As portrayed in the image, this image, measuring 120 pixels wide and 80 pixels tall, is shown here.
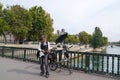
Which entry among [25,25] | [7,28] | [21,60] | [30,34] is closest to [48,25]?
[30,34]

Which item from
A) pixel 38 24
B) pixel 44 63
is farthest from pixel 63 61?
pixel 38 24

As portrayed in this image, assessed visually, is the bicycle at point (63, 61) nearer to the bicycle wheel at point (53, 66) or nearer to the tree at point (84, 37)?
the bicycle wheel at point (53, 66)

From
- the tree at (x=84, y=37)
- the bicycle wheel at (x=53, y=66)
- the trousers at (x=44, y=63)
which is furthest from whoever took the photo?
the tree at (x=84, y=37)

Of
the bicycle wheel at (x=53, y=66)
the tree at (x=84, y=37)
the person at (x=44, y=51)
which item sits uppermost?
the tree at (x=84, y=37)

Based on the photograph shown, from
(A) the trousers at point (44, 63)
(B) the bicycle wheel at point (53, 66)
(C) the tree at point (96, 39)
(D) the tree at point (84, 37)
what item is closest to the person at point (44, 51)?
(A) the trousers at point (44, 63)

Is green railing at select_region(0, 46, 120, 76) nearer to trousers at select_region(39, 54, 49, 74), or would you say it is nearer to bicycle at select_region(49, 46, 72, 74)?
bicycle at select_region(49, 46, 72, 74)

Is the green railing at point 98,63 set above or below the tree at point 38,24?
below

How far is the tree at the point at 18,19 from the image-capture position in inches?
1640

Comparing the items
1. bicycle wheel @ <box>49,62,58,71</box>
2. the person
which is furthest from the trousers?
bicycle wheel @ <box>49,62,58,71</box>

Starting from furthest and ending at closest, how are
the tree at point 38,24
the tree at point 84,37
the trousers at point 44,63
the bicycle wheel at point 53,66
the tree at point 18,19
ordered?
the tree at point 84,37 → the tree at point 38,24 → the tree at point 18,19 → the bicycle wheel at point 53,66 → the trousers at point 44,63

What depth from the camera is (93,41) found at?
96625 millimetres

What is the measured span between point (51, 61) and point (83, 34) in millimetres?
100719

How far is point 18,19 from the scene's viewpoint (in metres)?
43.2

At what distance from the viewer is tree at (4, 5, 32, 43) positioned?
4166cm
